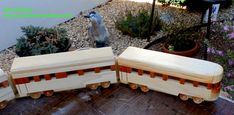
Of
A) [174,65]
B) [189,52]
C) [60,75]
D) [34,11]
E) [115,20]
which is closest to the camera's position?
[174,65]

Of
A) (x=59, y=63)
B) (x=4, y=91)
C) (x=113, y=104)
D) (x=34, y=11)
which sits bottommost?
(x=113, y=104)

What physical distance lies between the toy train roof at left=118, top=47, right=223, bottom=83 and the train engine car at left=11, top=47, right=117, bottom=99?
109mm

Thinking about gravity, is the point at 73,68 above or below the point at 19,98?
above

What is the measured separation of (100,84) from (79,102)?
0.53 ft

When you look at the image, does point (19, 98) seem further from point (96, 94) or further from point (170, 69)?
point (170, 69)

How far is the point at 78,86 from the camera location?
1.65 m

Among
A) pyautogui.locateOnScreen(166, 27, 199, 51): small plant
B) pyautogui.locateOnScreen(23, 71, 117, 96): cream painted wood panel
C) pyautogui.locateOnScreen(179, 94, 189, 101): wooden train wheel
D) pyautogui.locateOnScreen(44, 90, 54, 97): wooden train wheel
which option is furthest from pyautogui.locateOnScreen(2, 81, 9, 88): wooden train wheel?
pyautogui.locateOnScreen(166, 27, 199, 51): small plant

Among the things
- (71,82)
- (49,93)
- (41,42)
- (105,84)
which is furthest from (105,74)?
(41,42)

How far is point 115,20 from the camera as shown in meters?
2.87

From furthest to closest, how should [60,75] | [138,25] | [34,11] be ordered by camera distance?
[34,11]
[138,25]
[60,75]

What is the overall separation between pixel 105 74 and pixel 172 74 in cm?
36

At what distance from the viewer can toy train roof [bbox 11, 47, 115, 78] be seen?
1553 millimetres

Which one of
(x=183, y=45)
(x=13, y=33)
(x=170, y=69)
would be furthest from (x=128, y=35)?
(x=170, y=69)

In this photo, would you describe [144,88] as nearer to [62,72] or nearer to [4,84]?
[62,72]
